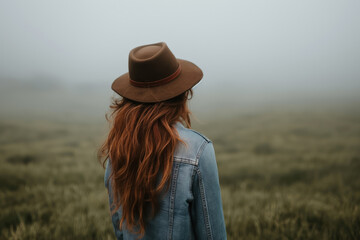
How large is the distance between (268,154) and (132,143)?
7319 millimetres

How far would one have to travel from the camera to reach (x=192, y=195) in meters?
1.03

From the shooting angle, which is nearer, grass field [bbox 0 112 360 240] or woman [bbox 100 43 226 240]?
woman [bbox 100 43 226 240]

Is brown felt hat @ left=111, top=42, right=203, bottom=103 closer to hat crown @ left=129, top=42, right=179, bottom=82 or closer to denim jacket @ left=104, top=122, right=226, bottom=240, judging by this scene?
hat crown @ left=129, top=42, right=179, bottom=82

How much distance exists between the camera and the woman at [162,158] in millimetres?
1004

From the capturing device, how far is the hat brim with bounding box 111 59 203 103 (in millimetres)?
1026

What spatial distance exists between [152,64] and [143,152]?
43 centimetres

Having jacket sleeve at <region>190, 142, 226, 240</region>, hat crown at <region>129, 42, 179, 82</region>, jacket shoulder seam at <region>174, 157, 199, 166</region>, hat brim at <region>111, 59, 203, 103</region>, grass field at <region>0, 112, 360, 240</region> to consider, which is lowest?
grass field at <region>0, 112, 360, 240</region>

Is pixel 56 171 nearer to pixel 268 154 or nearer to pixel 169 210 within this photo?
pixel 169 210

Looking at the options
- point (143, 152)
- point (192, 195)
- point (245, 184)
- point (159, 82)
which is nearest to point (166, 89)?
point (159, 82)

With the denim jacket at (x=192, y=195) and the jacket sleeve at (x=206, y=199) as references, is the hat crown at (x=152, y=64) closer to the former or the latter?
the denim jacket at (x=192, y=195)

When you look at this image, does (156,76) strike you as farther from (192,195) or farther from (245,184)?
(245,184)

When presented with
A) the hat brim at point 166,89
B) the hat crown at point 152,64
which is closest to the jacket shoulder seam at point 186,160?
the hat brim at point 166,89

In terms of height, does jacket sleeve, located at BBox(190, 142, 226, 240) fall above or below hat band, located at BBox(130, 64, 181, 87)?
below

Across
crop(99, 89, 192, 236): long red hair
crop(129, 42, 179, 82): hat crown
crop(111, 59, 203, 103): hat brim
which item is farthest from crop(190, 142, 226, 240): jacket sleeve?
crop(129, 42, 179, 82): hat crown
